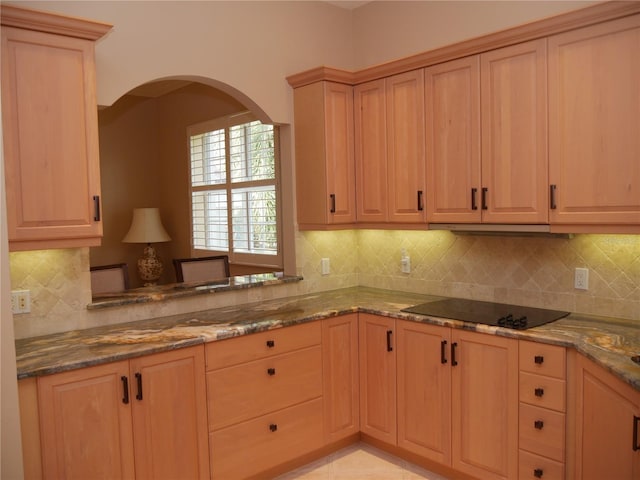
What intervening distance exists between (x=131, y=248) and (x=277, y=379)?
12.0ft

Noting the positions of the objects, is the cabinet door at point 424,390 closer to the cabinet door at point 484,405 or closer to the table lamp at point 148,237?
the cabinet door at point 484,405

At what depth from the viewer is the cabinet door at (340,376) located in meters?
3.22

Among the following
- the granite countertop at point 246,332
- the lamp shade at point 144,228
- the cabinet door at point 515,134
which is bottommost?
the granite countertop at point 246,332

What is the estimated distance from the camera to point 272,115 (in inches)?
142

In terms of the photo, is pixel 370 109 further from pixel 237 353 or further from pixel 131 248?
pixel 131 248

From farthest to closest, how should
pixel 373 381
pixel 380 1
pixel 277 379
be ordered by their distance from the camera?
pixel 380 1
pixel 373 381
pixel 277 379

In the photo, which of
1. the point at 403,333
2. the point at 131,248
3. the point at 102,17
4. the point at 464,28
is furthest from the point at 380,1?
the point at 131,248

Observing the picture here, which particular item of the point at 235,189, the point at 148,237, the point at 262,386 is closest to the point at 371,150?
the point at 262,386

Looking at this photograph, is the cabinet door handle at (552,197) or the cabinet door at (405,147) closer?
the cabinet door handle at (552,197)

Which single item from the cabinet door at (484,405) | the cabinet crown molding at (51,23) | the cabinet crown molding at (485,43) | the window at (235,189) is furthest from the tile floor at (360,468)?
the cabinet crown molding at (51,23)

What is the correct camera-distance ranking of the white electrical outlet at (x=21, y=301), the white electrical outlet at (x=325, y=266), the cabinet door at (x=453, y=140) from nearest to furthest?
the white electrical outlet at (x=21, y=301), the cabinet door at (x=453, y=140), the white electrical outlet at (x=325, y=266)

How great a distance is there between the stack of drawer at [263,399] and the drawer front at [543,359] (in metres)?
1.13

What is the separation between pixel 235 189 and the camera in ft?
17.2

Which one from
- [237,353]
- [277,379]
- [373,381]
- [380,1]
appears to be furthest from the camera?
[380,1]
